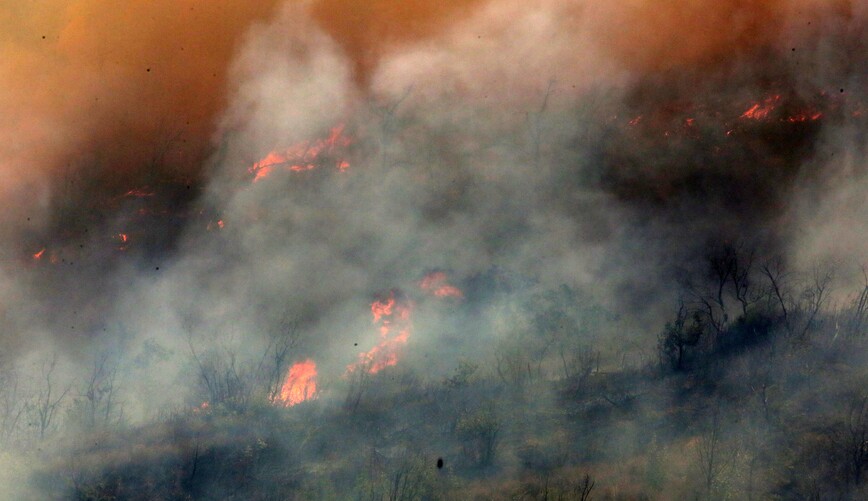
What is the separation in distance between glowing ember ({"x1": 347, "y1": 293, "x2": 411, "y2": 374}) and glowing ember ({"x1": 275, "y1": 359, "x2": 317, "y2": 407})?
4068 mm

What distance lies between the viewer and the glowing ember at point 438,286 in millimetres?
93500

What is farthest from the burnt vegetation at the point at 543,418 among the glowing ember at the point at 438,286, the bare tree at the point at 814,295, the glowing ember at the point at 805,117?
the glowing ember at the point at 805,117

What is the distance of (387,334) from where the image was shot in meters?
90.9

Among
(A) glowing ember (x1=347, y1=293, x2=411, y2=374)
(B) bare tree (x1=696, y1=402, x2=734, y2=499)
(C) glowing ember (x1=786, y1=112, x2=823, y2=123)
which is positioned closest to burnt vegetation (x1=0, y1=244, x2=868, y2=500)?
(B) bare tree (x1=696, y1=402, x2=734, y2=499)

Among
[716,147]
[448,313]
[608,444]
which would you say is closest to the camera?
[608,444]

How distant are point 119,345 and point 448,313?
115 feet

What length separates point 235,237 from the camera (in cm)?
9506

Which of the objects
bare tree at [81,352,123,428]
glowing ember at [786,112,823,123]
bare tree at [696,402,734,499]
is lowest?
bare tree at [696,402,734,499]

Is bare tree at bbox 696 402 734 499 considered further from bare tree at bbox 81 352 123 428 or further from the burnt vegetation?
bare tree at bbox 81 352 123 428

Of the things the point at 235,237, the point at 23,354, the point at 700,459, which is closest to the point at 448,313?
the point at 235,237

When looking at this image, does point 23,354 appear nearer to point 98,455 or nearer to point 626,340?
point 98,455

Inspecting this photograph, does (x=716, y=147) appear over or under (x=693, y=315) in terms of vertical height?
over

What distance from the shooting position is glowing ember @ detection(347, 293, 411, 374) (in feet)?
288

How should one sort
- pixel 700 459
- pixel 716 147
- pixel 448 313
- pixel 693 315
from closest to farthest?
pixel 700 459
pixel 693 315
pixel 448 313
pixel 716 147
